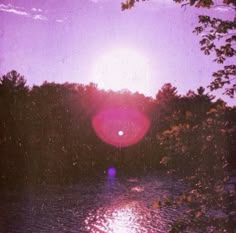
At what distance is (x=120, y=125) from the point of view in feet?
121

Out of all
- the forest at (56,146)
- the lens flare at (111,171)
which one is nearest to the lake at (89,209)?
the forest at (56,146)

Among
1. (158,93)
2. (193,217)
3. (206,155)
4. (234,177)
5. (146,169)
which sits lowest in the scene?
(146,169)

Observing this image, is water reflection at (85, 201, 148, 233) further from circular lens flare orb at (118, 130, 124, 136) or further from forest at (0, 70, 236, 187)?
circular lens flare orb at (118, 130, 124, 136)

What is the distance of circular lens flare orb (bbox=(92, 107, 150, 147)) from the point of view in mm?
31203

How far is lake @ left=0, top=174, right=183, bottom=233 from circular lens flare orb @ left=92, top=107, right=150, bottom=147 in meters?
9.32

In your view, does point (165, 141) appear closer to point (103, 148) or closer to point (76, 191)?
A: point (76, 191)

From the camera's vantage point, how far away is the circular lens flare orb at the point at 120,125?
31.2 m

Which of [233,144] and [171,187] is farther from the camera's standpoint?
[171,187]

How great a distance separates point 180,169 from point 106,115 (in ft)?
112

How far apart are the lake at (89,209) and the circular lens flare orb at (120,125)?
9325 millimetres

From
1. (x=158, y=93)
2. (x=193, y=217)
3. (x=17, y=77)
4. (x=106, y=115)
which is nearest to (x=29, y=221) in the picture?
(x=193, y=217)

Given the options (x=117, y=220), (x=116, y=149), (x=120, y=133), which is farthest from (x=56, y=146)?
(x=117, y=220)

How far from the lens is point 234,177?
470cm

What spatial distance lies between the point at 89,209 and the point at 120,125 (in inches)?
876
